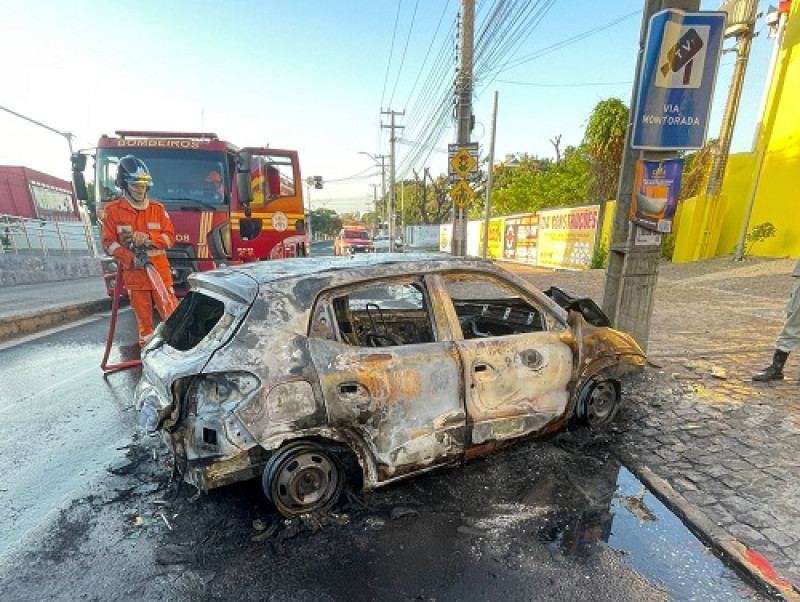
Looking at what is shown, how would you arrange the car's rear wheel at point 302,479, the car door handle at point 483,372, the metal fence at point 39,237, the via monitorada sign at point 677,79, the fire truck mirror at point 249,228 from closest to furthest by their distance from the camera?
the car's rear wheel at point 302,479 → the car door handle at point 483,372 → the via monitorada sign at point 677,79 → the fire truck mirror at point 249,228 → the metal fence at point 39,237

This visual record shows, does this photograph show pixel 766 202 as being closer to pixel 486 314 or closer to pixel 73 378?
pixel 486 314

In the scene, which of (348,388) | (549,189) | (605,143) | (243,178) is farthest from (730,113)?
(348,388)

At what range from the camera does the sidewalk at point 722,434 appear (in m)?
2.25

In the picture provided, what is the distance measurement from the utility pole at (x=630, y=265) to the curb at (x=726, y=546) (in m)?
2.21

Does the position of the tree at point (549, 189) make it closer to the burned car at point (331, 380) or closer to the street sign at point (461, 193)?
the street sign at point (461, 193)

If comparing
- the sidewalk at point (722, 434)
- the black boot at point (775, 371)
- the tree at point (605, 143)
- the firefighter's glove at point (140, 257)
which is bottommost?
the sidewalk at point (722, 434)

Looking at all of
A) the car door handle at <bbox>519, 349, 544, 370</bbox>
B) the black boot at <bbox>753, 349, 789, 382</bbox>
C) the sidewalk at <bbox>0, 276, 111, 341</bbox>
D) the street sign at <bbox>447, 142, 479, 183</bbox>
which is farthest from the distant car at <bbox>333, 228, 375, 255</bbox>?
the car door handle at <bbox>519, 349, 544, 370</bbox>

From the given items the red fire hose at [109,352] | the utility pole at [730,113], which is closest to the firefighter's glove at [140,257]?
the red fire hose at [109,352]

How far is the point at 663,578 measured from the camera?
1992 millimetres

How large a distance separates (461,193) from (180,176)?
5.75 m

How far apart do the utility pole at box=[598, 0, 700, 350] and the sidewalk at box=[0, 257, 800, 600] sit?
2.34 feet

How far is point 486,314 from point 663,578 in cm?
241

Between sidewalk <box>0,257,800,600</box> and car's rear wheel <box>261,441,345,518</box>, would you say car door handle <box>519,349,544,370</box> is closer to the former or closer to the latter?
sidewalk <box>0,257,800,600</box>

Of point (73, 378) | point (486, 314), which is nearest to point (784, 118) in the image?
point (486, 314)
